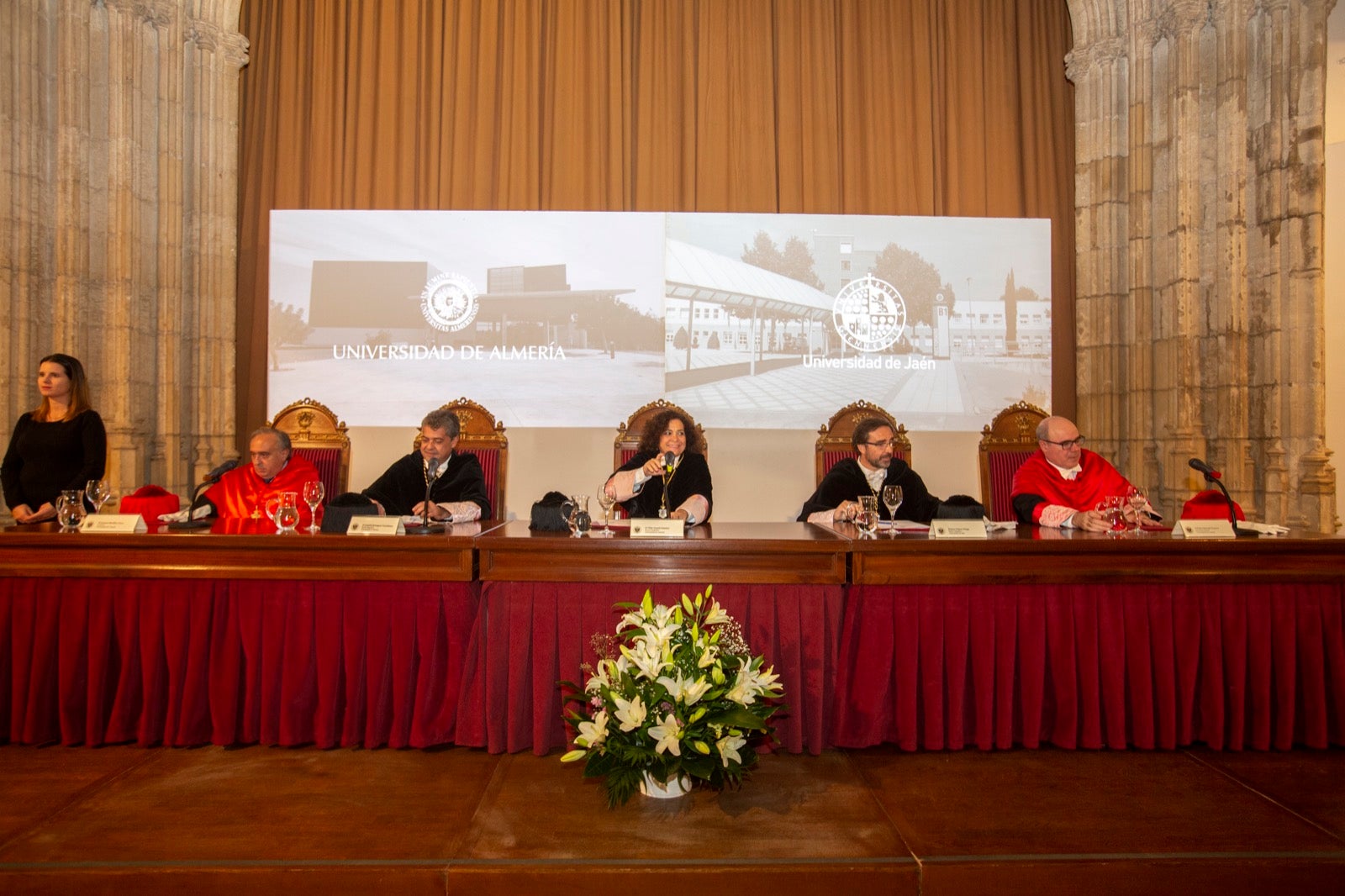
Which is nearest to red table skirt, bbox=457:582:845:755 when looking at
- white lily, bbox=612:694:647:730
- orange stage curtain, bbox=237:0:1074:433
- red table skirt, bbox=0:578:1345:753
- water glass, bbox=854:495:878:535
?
red table skirt, bbox=0:578:1345:753

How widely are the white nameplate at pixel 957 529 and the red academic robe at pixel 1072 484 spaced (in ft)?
3.05

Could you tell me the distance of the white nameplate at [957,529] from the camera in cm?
267

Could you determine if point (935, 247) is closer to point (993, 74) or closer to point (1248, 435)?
point (993, 74)

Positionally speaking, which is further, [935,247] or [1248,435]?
[935,247]

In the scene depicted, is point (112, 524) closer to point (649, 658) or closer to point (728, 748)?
point (649, 658)

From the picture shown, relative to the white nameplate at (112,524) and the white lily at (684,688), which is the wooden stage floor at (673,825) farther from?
the white nameplate at (112,524)

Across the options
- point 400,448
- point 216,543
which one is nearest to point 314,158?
point 400,448

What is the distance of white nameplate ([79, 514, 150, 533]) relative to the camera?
2.69 metres

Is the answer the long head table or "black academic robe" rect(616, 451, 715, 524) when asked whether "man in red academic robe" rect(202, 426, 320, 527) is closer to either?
the long head table

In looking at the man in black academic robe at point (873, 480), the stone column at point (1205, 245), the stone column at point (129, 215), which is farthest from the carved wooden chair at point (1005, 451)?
the stone column at point (129, 215)

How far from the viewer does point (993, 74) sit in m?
5.92

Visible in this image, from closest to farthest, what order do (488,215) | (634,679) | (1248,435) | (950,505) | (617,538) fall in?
(634,679), (617,538), (950,505), (1248,435), (488,215)

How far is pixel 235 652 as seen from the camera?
2652mm

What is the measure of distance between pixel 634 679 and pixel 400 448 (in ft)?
13.2
